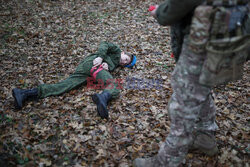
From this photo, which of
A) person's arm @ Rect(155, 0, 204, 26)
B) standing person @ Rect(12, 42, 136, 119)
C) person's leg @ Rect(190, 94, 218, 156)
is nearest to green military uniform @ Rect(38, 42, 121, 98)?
standing person @ Rect(12, 42, 136, 119)

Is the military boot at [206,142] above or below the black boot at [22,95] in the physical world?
below

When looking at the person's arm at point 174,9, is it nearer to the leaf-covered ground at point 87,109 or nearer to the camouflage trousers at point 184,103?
the camouflage trousers at point 184,103

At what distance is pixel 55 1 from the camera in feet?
35.5

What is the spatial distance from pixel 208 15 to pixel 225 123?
110 inches

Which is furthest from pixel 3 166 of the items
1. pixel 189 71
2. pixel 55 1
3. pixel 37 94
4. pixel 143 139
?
pixel 55 1

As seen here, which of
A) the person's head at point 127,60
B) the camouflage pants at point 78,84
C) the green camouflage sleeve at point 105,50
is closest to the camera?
the camouflage pants at point 78,84

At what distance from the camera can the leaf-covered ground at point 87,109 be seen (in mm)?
3037

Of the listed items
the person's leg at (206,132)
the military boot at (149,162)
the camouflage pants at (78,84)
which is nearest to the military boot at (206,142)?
the person's leg at (206,132)

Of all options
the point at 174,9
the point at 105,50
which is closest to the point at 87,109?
the point at 105,50

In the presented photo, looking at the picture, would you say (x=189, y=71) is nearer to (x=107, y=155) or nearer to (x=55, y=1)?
(x=107, y=155)

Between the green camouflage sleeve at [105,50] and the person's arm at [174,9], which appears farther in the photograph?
the green camouflage sleeve at [105,50]

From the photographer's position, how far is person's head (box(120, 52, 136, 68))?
212 inches

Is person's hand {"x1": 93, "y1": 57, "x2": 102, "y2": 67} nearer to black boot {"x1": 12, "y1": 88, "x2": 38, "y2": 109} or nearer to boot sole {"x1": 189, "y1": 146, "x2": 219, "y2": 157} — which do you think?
black boot {"x1": 12, "y1": 88, "x2": 38, "y2": 109}

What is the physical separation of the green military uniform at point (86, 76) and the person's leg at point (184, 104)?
2205 mm
